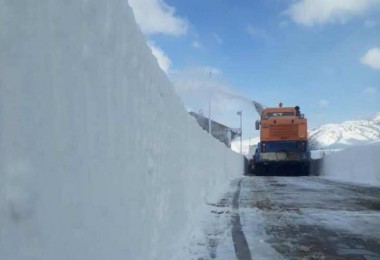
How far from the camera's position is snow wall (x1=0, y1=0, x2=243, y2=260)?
1.74 metres

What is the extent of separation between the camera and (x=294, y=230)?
777 centimetres

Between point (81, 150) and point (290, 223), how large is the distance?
264 inches

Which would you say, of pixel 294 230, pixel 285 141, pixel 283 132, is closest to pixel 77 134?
pixel 294 230

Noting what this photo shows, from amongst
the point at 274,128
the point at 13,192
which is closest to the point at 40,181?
the point at 13,192

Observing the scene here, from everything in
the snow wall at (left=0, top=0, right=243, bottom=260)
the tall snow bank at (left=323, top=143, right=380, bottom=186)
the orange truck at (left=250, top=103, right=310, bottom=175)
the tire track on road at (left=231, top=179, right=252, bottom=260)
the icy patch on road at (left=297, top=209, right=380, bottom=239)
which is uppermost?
the orange truck at (left=250, top=103, right=310, bottom=175)

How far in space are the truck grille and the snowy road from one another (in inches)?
728

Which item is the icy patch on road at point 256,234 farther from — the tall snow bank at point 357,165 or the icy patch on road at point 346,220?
the tall snow bank at point 357,165

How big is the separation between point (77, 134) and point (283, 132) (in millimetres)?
29160

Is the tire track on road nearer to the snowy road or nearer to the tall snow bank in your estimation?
the snowy road

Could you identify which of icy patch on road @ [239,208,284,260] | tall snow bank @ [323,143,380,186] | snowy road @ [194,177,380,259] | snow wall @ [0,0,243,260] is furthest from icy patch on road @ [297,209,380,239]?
tall snow bank @ [323,143,380,186]

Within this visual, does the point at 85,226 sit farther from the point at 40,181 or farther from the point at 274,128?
the point at 274,128

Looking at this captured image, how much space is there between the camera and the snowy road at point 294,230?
6.09 meters

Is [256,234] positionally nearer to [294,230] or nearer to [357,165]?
[294,230]

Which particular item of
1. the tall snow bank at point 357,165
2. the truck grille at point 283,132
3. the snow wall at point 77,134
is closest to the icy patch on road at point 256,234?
the snow wall at point 77,134
